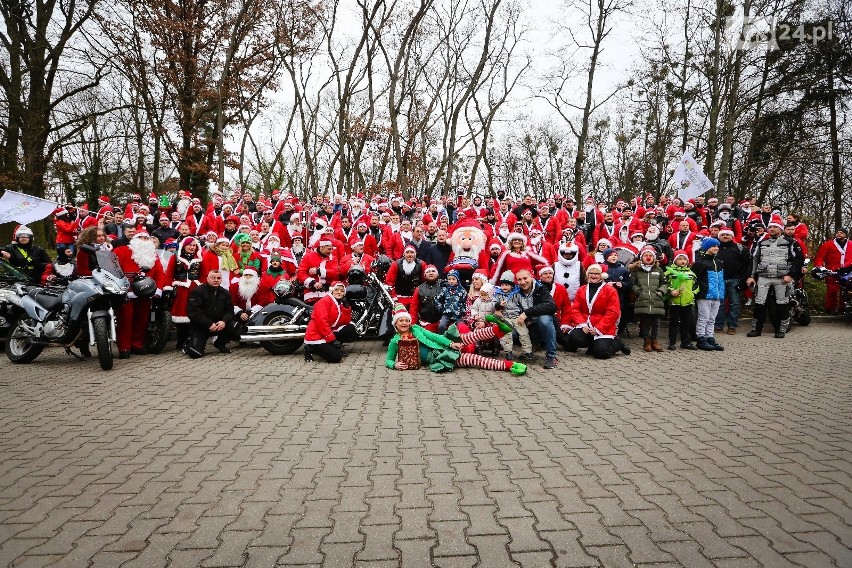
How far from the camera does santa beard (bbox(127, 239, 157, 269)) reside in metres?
8.60

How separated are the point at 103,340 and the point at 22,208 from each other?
381 centimetres

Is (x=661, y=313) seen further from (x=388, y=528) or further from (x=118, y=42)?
(x=118, y=42)

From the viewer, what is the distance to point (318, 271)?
9.06 meters

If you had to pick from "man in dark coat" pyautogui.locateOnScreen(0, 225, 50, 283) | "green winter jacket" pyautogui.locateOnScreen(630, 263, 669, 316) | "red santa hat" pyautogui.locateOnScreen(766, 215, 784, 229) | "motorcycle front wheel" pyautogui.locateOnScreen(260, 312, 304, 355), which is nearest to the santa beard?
"motorcycle front wheel" pyautogui.locateOnScreen(260, 312, 304, 355)

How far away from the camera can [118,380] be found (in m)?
6.70

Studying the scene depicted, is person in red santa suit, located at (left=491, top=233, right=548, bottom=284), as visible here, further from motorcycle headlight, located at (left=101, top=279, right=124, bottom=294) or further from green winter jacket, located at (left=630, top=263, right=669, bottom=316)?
motorcycle headlight, located at (left=101, top=279, right=124, bottom=294)

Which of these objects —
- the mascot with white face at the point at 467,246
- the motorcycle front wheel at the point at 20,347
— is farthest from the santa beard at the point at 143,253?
the mascot with white face at the point at 467,246

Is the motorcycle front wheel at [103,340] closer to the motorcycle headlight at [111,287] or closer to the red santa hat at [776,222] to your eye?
the motorcycle headlight at [111,287]

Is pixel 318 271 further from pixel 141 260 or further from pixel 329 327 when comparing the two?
pixel 141 260

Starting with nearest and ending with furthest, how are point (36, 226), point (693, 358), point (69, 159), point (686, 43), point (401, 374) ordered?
point (401, 374) → point (693, 358) → point (36, 226) → point (686, 43) → point (69, 159)

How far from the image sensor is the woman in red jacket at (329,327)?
25.7 ft

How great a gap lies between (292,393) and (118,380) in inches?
95.4

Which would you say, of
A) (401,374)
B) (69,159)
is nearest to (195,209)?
(401,374)

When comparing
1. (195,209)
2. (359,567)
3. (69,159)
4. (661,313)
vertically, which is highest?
(69,159)
